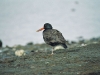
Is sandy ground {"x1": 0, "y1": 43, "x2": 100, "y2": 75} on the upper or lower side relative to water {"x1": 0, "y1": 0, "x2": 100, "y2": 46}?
lower

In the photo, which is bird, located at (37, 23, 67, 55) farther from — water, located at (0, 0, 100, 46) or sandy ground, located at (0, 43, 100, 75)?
water, located at (0, 0, 100, 46)

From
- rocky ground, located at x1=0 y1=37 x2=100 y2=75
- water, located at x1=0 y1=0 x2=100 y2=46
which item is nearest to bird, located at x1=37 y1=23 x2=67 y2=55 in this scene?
rocky ground, located at x1=0 y1=37 x2=100 y2=75

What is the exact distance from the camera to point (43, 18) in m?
52.3

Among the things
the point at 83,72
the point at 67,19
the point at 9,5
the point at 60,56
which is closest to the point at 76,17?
the point at 67,19

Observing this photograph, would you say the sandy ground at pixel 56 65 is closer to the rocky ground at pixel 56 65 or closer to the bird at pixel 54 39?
the rocky ground at pixel 56 65

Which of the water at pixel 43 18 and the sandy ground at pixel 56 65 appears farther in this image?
the water at pixel 43 18

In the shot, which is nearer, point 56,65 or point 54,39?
point 56,65

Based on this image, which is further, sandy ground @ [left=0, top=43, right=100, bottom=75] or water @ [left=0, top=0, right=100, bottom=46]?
water @ [left=0, top=0, right=100, bottom=46]

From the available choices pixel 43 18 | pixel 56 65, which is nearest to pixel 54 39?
pixel 56 65

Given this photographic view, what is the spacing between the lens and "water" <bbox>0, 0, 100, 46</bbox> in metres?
45.5

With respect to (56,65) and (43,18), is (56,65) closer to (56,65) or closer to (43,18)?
(56,65)

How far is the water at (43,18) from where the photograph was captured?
45.5m

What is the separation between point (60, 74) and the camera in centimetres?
1244

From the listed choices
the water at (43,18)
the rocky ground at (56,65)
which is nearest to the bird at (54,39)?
the rocky ground at (56,65)
